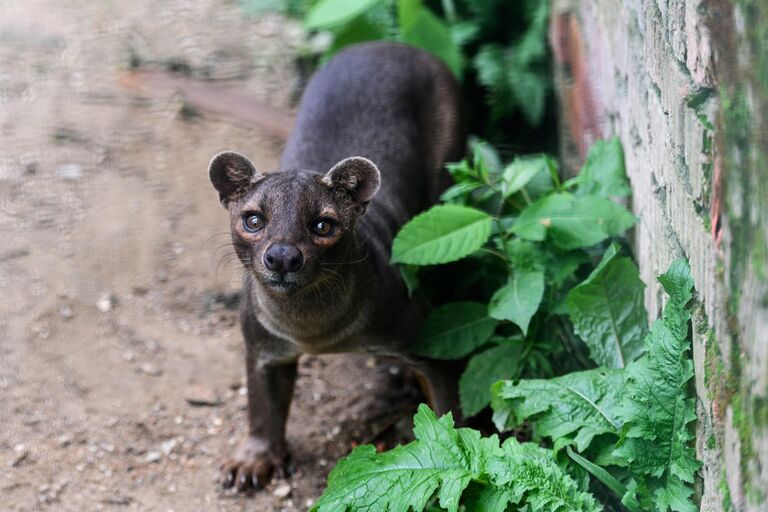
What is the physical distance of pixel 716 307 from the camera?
284 centimetres

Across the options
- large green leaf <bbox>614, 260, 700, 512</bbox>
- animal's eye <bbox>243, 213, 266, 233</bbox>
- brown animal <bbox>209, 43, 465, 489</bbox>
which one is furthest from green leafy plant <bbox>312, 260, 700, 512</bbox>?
animal's eye <bbox>243, 213, 266, 233</bbox>

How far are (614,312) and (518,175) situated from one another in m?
0.99

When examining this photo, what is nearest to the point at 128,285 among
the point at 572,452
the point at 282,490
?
the point at 282,490

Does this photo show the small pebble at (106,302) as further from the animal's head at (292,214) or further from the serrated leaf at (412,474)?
the serrated leaf at (412,474)

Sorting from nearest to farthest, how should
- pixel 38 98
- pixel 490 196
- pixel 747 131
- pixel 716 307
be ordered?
1. pixel 747 131
2. pixel 716 307
3. pixel 490 196
4. pixel 38 98

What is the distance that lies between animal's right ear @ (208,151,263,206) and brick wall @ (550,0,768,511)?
5.23 ft

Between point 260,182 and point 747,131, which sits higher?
point 747,131

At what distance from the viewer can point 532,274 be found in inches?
173

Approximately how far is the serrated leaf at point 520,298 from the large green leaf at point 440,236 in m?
0.24

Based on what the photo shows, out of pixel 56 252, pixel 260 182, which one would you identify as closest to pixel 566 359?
pixel 260 182

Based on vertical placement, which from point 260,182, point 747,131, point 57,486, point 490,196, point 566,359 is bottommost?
point 57,486

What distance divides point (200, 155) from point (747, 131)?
497 cm

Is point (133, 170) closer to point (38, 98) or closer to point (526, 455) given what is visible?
point (38, 98)

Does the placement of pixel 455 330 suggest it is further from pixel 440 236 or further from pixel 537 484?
pixel 537 484
